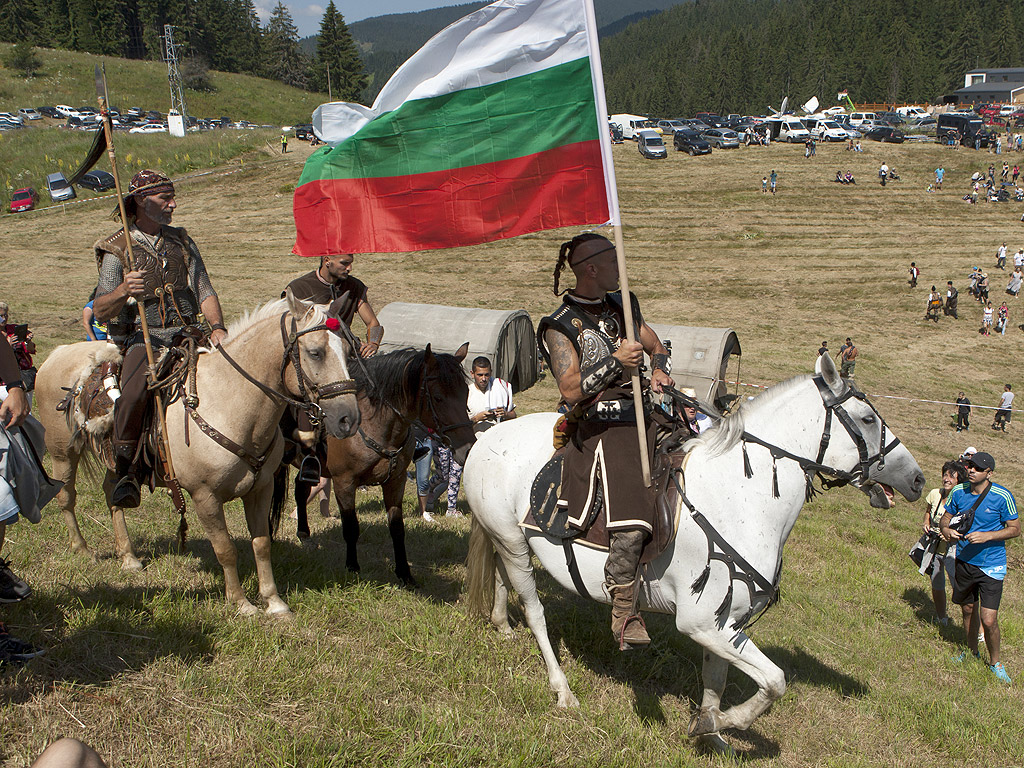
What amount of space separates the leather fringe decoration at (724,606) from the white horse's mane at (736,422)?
2.99 ft

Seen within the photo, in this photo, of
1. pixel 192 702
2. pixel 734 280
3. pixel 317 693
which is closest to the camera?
pixel 192 702

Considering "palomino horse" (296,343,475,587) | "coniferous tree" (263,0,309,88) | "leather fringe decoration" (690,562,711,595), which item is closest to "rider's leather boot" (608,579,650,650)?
"leather fringe decoration" (690,562,711,595)

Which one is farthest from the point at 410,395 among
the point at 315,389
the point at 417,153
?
the point at 417,153

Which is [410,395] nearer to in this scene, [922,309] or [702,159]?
[922,309]

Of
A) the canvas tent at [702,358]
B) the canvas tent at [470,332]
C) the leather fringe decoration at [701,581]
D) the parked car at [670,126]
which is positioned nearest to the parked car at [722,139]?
the parked car at [670,126]

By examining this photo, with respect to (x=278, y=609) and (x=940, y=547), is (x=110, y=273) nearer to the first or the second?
(x=278, y=609)

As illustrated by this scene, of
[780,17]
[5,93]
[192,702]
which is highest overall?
[780,17]

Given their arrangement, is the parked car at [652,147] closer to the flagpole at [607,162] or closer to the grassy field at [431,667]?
the grassy field at [431,667]

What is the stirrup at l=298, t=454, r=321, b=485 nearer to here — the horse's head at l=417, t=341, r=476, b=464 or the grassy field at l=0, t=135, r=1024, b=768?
the grassy field at l=0, t=135, r=1024, b=768

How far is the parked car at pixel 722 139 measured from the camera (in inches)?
2485

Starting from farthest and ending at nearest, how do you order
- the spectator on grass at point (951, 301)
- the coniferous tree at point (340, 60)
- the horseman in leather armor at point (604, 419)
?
the coniferous tree at point (340, 60) → the spectator on grass at point (951, 301) → the horseman in leather armor at point (604, 419)

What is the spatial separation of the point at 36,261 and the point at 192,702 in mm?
39693

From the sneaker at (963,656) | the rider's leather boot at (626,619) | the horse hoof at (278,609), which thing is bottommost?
the sneaker at (963,656)

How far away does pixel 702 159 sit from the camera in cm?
6031
